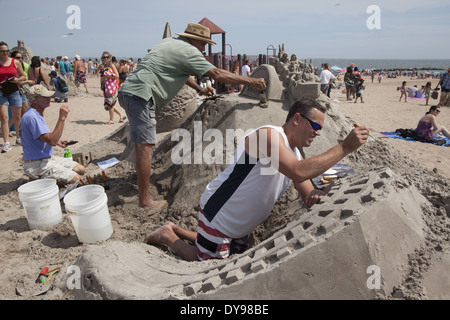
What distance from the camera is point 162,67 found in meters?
3.25

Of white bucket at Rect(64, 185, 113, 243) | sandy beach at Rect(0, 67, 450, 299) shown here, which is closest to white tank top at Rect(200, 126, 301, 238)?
sandy beach at Rect(0, 67, 450, 299)

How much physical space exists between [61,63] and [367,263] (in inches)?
584

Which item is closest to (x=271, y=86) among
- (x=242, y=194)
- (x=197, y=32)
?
(x=197, y=32)

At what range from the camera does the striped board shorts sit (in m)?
2.13

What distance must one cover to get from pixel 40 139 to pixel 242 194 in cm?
278

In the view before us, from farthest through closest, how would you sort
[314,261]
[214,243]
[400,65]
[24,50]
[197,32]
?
[400,65], [24,50], [197,32], [214,243], [314,261]

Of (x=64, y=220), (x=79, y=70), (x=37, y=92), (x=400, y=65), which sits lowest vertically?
(x=64, y=220)

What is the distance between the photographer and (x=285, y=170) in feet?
5.97

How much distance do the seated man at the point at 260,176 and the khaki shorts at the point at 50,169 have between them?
2.40 metres

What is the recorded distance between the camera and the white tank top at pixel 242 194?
6.39ft

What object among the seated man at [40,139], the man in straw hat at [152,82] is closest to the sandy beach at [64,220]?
the man in straw hat at [152,82]

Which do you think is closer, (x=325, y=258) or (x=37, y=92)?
(x=325, y=258)

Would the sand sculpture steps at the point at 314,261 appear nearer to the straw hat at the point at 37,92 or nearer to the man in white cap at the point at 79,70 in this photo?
the straw hat at the point at 37,92

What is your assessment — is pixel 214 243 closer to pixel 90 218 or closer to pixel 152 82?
pixel 90 218
